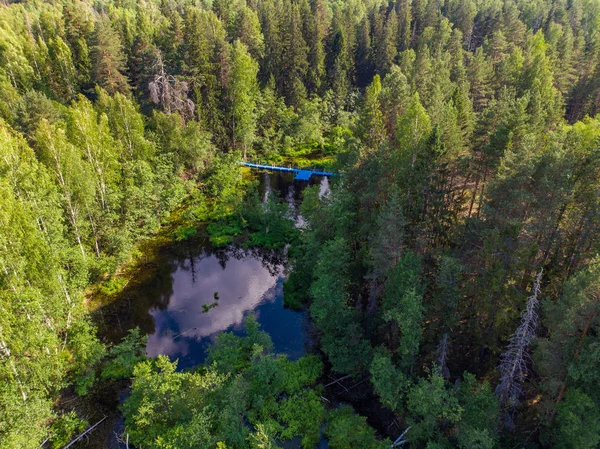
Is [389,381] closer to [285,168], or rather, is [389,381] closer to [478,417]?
[478,417]

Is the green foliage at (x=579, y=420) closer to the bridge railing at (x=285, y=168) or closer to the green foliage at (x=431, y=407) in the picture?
the green foliage at (x=431, y=407)

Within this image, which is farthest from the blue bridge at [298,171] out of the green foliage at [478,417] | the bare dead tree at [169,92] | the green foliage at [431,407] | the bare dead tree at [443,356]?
the green foliage at [478,417]

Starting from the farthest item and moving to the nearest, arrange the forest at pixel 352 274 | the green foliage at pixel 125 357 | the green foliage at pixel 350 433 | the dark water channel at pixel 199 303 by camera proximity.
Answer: the dark water channel at pixel 199 303 < the green foliage at pixel 125 357 < the green foliage at pixel 350 433 < the forest at pixel 352 274

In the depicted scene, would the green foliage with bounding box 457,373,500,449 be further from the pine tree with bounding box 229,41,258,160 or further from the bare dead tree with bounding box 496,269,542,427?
the pine tree with bounding box 229,41,258,160

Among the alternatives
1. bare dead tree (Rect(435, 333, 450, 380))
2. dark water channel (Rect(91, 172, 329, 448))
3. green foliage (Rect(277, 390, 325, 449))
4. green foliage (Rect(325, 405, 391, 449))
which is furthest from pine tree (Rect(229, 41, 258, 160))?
bare dead tree (Rect(435, 333, 450, 380))

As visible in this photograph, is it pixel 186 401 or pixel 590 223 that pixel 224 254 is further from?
pixel 590 223
